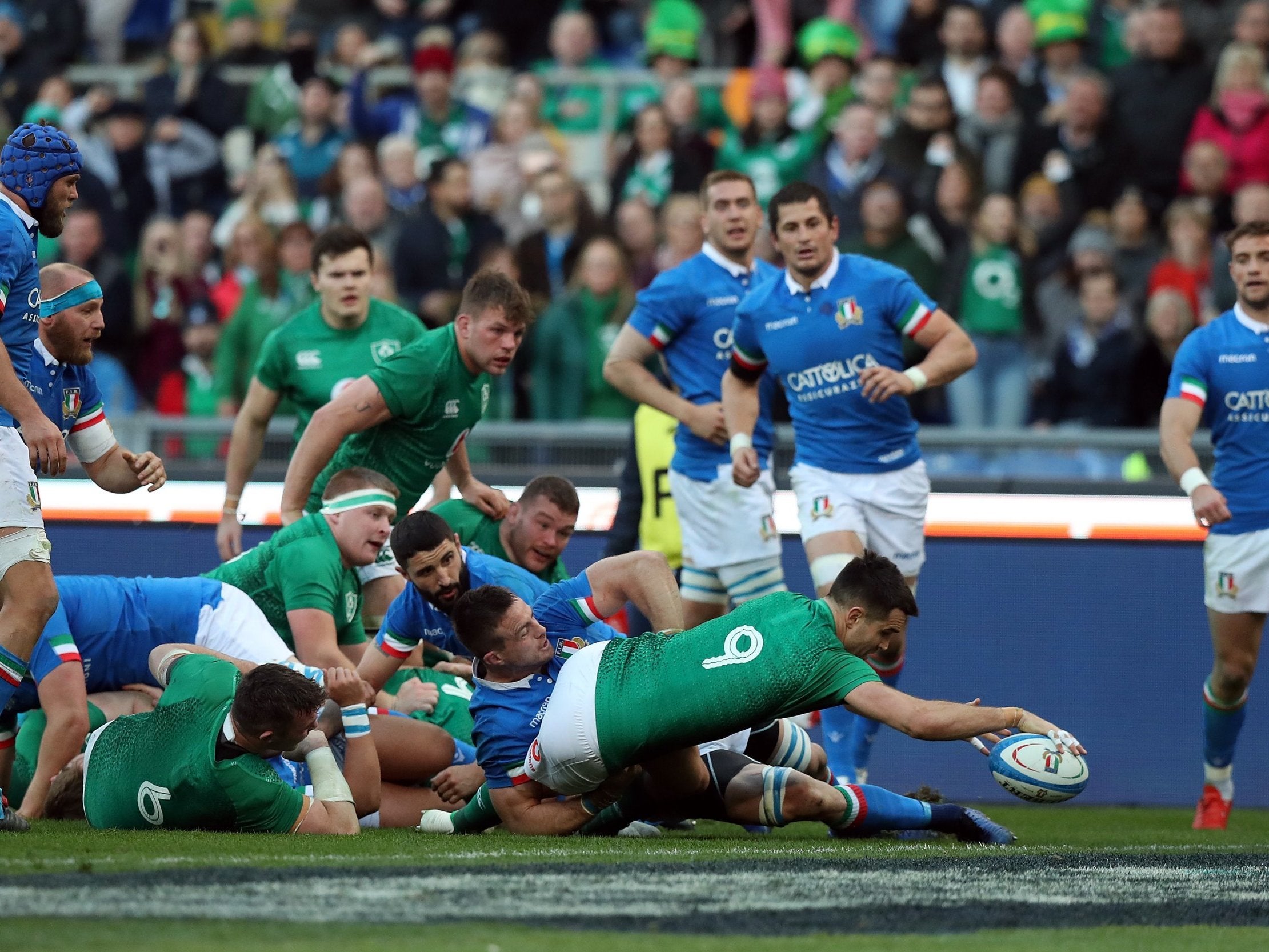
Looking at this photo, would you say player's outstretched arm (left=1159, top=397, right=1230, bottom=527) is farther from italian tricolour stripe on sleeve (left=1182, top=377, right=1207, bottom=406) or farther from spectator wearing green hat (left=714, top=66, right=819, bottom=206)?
spectator wearing green hat (left=714, top=66, right=819, bottom=206)

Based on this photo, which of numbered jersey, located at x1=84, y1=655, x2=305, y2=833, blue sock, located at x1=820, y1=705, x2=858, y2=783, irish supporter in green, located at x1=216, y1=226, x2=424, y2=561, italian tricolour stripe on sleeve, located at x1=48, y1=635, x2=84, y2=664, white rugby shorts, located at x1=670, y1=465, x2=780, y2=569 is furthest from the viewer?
irish supporter in green, located at x1=216, y1=226, x2=424, y2=561

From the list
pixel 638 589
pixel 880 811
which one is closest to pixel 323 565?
pixel 638 589

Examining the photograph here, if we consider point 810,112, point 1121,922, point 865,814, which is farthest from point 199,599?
point 810,112

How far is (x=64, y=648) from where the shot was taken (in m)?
7.59

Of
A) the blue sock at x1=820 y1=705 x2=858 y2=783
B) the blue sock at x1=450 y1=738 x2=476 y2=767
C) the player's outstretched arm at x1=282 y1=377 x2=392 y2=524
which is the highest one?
the player's outstretched arm at x1=282 y1=377 x2=392 y2=524

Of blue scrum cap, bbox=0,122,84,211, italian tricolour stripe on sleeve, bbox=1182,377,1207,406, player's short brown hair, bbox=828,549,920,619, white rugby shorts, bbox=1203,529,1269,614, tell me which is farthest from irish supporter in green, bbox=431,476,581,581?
white rugby shorts, bbox=1203,529,1269,614

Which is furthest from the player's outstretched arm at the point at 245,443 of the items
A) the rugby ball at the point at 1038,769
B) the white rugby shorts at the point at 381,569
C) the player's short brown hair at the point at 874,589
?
the rugby ball at the point at 1038,769

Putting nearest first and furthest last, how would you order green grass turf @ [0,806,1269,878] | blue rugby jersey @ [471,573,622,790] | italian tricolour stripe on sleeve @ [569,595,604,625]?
green grass turf @ [0,806,1269,878], blue rugby jersey @ [471,573,622,790], italian tricolour stripe on sleeve @ [569,595,604,625]

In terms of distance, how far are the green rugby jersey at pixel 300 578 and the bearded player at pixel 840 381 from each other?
6.04ft

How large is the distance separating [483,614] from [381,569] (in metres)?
2.36

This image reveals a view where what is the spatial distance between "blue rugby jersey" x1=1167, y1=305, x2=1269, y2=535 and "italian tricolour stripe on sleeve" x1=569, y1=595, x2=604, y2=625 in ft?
10.4

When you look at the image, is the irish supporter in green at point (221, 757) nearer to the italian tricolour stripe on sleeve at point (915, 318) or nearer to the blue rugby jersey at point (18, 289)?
the blue rugby jersey at point (18, 289)

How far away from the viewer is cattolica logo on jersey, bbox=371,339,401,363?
31.7 ft

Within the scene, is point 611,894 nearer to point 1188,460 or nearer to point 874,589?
point 874,589
